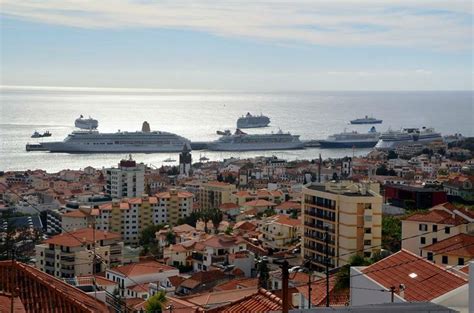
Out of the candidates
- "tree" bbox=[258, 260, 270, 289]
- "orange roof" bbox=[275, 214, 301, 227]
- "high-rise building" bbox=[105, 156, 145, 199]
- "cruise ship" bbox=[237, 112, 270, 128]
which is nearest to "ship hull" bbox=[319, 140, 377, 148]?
"cruise ship" bbox=[237, 112, 270, 128]

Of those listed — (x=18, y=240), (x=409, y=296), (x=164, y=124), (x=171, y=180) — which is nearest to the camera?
(x=409, y=296)

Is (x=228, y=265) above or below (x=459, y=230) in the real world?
below

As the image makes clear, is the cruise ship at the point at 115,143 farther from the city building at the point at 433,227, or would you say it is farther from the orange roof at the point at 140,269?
the city building at the point at 433,227

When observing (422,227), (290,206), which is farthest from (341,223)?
(290,206)

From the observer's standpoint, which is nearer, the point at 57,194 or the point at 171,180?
the point at 57,194

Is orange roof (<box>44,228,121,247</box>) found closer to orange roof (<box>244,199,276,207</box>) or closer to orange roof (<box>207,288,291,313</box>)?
orange roof (<box>244,199,276,207</box>)

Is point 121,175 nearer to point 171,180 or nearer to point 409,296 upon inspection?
point 171,180

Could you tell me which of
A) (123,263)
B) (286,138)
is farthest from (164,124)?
(123,263)
